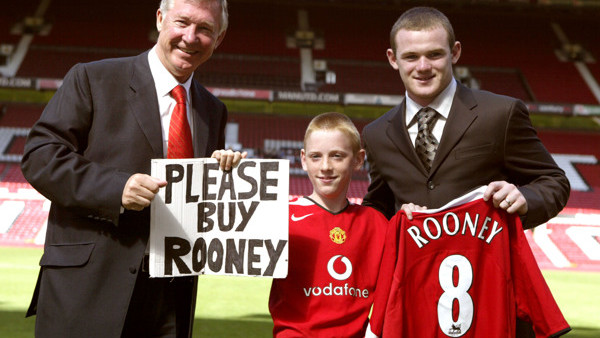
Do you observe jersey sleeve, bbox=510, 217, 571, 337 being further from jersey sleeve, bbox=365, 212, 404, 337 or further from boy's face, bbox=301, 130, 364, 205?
boy's face, bbox=301, 130, 364, 205

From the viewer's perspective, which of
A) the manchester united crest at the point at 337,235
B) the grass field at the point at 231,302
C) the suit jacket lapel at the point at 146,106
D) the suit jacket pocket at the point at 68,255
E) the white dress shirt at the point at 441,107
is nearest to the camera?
the suit jacket pocket at the point at 68,255

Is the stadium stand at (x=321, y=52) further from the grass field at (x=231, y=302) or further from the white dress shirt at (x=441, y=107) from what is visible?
the white dress shirt at (x=441, y=107)

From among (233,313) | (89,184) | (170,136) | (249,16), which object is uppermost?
(249,16)

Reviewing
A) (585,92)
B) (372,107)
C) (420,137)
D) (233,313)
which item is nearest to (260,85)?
(372,107)

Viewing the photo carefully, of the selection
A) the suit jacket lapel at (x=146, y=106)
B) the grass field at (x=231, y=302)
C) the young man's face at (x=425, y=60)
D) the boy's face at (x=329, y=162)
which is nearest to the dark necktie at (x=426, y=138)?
the young man's face at (x=425, y=60)

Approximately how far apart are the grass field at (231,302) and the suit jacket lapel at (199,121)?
362 cm

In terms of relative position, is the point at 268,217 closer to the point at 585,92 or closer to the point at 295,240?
the point at 295,240

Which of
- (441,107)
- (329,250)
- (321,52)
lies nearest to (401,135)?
(441,107)

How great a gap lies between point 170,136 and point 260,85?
72.7 ft

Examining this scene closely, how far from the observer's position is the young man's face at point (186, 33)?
2.72m

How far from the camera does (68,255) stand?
258 cm

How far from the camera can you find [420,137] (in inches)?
118

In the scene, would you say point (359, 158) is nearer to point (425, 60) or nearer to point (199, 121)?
point (425, 60)

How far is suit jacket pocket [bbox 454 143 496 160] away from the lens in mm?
2893
